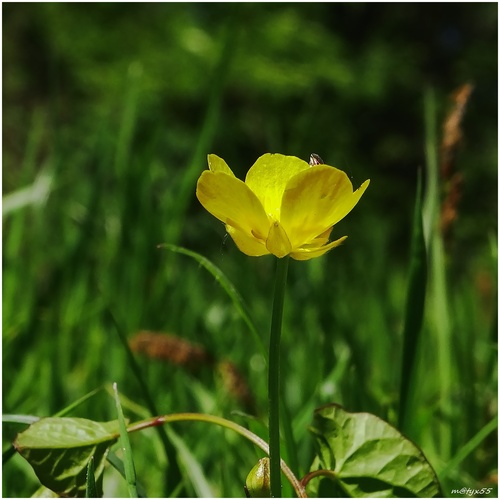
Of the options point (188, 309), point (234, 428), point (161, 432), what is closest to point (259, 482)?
point (234, 428)

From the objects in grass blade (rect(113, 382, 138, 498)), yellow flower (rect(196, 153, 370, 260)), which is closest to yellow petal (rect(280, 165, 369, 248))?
yellow flower (rect(196, 153, 370, 260))

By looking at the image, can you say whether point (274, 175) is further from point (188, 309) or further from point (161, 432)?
point (188, 309)

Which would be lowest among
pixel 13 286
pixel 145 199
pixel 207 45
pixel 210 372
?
pixel 210 372

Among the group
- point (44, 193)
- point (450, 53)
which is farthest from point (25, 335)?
point (450, 53)

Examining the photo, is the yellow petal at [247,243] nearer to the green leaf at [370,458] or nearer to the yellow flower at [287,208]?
the yellow flower at [287,208]

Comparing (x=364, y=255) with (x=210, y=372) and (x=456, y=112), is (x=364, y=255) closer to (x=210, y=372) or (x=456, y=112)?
(x=210, y=372)
